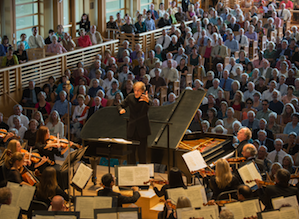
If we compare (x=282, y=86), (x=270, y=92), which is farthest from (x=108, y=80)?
(x=282, y=86)

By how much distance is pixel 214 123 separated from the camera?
28.2ft

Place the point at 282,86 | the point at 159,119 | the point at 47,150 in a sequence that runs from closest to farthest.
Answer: the point at 47,150
the point at 159,119
the point at 282,86

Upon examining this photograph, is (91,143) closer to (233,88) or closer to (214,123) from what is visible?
(214,123)

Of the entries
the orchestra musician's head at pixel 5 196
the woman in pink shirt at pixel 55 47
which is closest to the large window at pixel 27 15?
the woman in pink shirt at pixel 55 47

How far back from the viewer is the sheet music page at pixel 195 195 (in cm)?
465

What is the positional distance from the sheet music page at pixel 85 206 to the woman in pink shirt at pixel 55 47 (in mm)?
7400

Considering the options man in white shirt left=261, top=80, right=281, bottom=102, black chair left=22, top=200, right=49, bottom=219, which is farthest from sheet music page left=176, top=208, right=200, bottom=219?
man in white shirt left=261, top=80, right=281, bottom=102

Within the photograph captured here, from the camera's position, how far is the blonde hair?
503 centimetres

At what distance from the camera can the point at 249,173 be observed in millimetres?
5137

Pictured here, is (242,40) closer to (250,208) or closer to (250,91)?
(250,91)

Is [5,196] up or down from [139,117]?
down

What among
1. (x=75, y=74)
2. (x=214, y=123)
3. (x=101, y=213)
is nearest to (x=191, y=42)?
(x=75, y=74)

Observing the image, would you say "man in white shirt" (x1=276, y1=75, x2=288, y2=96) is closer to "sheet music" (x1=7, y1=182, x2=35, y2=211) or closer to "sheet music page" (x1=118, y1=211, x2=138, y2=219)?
"sheet music page" (x1=118, y1=211, x2=138, y2=219)

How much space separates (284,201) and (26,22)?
1069cm
